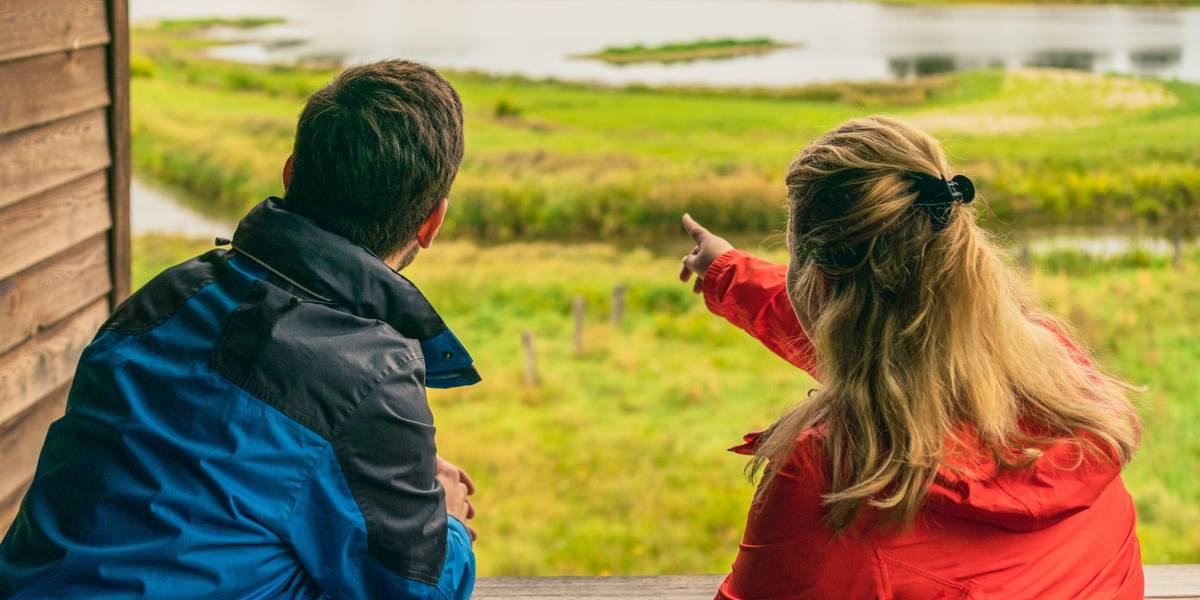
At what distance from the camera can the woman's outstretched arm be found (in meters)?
1.35

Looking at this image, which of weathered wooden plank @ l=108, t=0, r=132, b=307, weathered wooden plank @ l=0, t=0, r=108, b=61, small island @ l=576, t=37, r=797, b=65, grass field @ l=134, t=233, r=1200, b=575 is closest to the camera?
weathered wooden plank @ l=0, t=0, r=108, b=61

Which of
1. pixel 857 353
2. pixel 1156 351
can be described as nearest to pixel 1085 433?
pixel 857 353

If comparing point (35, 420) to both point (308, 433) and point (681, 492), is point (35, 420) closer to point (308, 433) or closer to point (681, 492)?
point (308, 433)

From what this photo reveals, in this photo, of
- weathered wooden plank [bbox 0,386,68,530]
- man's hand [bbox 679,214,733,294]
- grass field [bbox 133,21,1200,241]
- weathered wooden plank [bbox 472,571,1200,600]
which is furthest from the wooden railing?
grass field [bbox 133,21,1200,241]

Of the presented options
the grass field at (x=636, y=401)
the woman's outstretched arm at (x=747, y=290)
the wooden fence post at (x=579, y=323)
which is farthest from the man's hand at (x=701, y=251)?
the wooden fence post at (x=579, y=323)

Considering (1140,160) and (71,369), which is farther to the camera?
(1140,160)

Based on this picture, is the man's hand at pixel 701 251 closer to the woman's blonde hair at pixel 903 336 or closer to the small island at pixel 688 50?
the woman's blonde hair at pixel 903 336

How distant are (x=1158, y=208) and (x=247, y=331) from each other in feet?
49.9

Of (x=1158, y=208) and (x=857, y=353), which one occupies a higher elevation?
(x=857, y=353)

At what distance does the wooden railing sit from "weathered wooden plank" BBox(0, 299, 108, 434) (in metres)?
1.09

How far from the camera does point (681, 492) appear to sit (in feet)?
25.7

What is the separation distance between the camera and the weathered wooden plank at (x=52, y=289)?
1975 millimetres

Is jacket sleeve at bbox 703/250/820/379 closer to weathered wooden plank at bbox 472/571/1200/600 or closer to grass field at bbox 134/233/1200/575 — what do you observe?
weathered wooden plank at bbox 472/571/1200/600

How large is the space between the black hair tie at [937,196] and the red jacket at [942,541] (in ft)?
0.73
